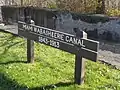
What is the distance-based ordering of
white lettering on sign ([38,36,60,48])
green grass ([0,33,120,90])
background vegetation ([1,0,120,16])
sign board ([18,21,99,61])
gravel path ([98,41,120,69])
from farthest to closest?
background vegetation ([1,0,120,16]) < gravel path ([98,41,120,69]) < white lettering on sign ([38,36,60,48]) < green grass ([0,33,120,90]) < sign board ([18,21,99,61])

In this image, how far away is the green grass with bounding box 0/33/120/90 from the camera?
5.82 m

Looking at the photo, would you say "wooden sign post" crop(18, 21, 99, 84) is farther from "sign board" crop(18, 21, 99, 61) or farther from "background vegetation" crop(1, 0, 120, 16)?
"background vegetation" crop(1, 0, 120, 16)

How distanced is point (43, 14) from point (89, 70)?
20.2ft

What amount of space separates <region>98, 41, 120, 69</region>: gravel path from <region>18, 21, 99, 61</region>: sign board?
182 centimetres

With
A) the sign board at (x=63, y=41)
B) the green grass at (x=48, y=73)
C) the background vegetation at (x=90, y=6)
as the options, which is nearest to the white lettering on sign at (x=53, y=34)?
the sign board at (x=63, y=41)

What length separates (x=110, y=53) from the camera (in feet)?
27.6

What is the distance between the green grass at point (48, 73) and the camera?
5.82 metres

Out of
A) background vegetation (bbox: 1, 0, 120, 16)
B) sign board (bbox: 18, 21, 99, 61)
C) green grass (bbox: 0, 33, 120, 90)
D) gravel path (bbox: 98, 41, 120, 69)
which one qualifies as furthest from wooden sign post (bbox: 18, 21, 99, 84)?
background vegetation (bbox: 1, 0, 120, 16)

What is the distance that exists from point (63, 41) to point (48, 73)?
108 centimetres

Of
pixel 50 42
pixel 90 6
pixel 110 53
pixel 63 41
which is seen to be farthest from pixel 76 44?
pixel 90 6

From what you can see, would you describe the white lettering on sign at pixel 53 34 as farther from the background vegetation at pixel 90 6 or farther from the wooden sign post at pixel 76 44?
the background vegetation at pixel 90 6

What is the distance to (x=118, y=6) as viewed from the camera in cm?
1105

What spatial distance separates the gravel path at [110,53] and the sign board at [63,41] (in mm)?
1816

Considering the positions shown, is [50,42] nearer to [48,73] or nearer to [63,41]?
[63,41]
